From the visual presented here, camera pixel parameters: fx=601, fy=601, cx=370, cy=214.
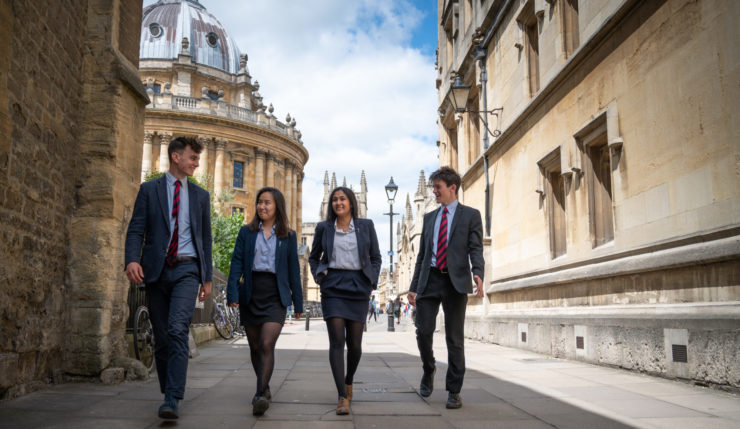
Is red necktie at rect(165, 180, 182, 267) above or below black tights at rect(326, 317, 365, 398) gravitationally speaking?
above

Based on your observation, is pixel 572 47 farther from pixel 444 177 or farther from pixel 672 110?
pixel 444 177

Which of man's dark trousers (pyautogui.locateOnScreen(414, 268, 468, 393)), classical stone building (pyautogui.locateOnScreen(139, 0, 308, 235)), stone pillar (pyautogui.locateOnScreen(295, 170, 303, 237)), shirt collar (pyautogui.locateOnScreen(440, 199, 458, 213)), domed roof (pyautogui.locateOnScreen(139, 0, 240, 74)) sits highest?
domed roof (pyautogui.locateOnScreen(139, 0, 240, 74))

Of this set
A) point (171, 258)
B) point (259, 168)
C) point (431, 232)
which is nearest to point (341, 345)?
point (431, 232)

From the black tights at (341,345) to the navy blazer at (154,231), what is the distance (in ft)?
3.54

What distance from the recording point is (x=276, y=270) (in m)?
4.90

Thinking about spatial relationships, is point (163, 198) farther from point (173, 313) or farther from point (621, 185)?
point (621, 185)

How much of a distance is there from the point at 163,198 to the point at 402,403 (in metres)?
2.61

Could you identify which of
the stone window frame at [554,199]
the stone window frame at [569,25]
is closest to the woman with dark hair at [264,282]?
the stone window frame at [554,199]

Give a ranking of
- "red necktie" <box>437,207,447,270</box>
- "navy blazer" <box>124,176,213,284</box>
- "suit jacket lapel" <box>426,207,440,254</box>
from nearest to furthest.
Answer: "navy blazer" <box>124,176,213,284</box> → "red necktie" <box>437,207,447,270</box> → "suit jacket lapel" <box>426,207,440,254</box>

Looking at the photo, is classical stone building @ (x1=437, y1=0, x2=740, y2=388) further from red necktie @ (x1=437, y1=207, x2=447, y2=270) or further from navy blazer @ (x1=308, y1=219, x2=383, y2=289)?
navy blazer @ (x1=308, y1=219, x2=383, y2=289)

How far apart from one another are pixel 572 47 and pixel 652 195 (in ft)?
12.5

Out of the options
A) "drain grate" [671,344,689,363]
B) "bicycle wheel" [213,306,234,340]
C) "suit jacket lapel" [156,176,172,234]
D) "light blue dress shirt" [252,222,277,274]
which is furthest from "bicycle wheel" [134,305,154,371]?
"bicycle wheel" [213,306,234,340]

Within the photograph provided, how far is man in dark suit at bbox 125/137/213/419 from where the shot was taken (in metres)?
4.32

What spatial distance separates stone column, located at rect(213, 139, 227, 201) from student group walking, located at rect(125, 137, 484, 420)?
177ft
